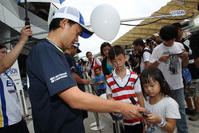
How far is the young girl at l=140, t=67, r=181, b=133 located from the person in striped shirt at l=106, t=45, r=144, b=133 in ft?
0.73

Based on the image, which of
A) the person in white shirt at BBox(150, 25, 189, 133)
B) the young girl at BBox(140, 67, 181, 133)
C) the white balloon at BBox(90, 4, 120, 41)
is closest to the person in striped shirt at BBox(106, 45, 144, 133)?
the young girl at BBox(140, 67, 181, 133)

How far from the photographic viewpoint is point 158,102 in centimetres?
149

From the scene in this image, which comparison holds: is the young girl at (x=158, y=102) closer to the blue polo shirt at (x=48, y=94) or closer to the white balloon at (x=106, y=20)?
the blue polo shirt at (x=48, y=94)

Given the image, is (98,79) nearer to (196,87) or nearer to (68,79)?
(196,87)

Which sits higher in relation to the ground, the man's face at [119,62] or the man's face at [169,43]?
the man's face at [169,43]

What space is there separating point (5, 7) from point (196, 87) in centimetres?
947

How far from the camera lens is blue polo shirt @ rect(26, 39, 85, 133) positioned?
0.87 metres

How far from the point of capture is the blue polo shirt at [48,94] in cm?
87

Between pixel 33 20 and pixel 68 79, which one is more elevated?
pixel 33 20

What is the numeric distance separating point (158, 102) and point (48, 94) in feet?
3.85

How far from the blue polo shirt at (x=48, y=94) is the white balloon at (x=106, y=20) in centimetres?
183

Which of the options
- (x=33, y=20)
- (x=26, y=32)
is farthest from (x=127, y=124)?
(x=33, y=20)

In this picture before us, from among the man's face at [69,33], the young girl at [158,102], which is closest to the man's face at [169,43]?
the young girl at [158,102]

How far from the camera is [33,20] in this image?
12.2 m
